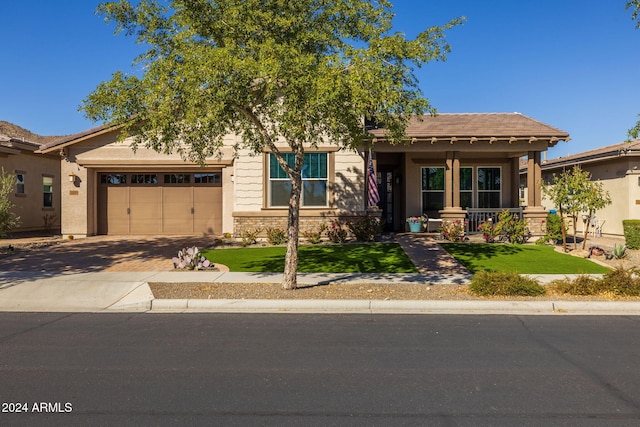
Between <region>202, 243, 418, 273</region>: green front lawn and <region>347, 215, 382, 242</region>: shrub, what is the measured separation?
2.50ft

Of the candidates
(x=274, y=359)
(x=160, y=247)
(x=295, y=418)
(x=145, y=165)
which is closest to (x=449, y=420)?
(x=295, y=418)

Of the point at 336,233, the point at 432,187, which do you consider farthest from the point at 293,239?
the point at 432,187

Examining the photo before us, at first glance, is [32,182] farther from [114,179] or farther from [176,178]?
[176,178]

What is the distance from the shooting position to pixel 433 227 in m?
19.7

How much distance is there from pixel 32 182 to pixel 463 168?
2069 centimetres

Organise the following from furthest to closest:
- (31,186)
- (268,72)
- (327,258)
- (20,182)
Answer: (31,186) → (20,182) → (327,258) → (268,72)

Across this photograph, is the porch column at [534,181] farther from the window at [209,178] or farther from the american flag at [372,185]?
the window at [209,178]

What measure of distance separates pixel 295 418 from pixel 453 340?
3.26 metres

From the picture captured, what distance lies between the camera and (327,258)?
1381cm

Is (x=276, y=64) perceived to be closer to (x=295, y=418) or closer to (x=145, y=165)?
(x=295, y=418)

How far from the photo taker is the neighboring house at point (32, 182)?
806 inches

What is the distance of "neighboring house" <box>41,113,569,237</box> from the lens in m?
17.5

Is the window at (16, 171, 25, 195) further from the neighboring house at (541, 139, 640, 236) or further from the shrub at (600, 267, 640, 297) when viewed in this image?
the neighboring house at (541, 139, 640, 236)

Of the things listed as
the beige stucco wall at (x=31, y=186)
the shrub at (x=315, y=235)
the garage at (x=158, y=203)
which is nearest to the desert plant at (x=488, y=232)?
the shrub at (x=315, y=235)
